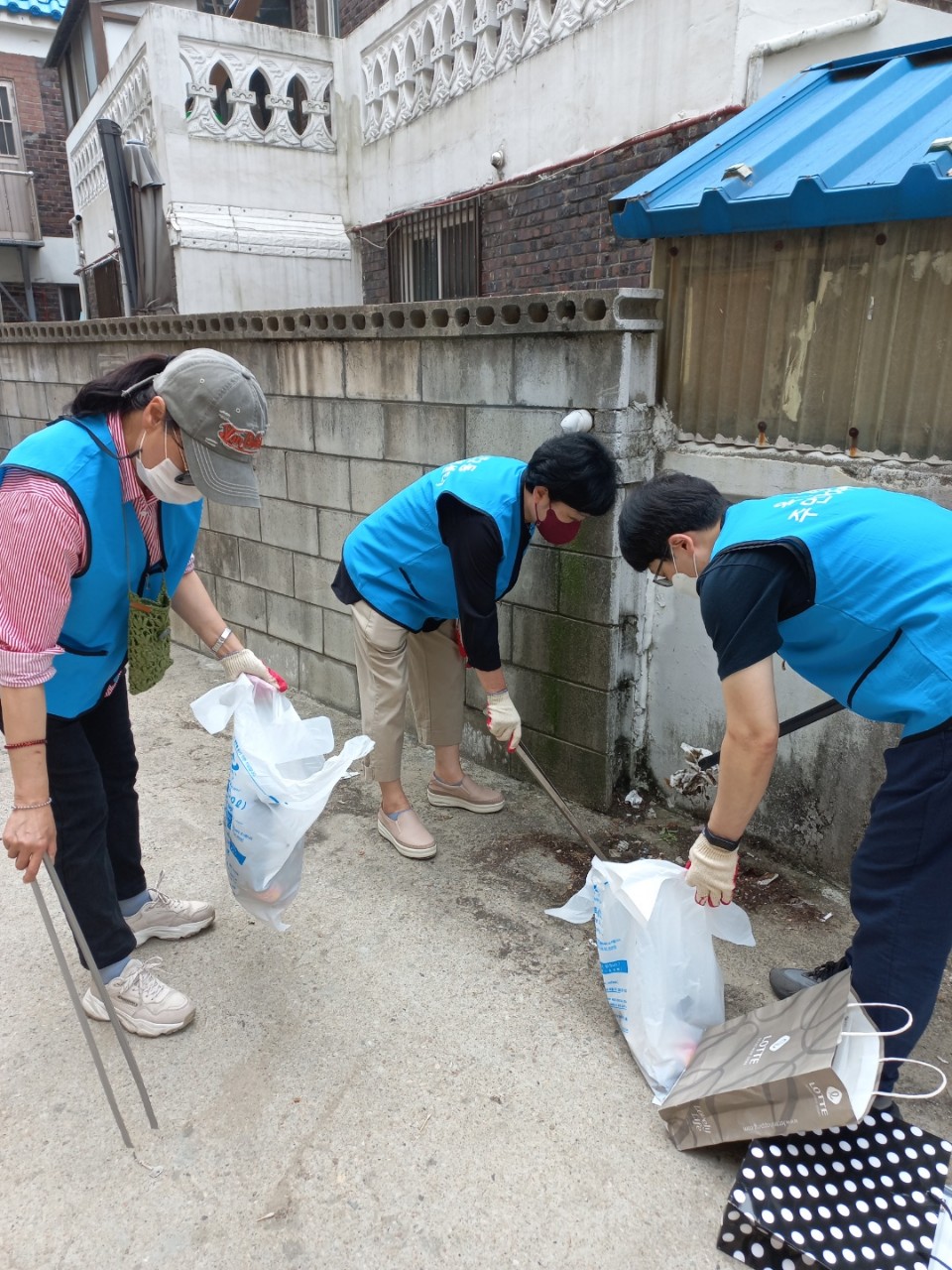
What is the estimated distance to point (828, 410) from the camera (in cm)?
252

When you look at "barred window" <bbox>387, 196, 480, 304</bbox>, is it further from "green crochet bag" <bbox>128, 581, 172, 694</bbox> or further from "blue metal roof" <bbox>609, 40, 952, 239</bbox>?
"green crochet bag" <bbox>128, 581, 172, 694</bbox>

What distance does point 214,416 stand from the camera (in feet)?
5.97

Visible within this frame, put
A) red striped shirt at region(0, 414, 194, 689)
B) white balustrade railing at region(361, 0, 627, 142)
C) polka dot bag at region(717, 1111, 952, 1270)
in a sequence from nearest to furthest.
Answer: polka dot bag at region(717, 1111, 952, 1270) → red striped shirt at region(0, 414, 194, 689) → white balustrade railing at region(361, 0, 627, 142)

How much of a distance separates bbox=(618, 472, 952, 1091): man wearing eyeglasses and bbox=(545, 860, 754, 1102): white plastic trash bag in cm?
26

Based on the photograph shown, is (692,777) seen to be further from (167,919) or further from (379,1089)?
(167,919)

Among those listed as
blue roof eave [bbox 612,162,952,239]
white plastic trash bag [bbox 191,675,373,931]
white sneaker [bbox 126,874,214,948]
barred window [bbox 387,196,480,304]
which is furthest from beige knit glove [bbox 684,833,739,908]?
barred window [bbox 387,196,480,304]

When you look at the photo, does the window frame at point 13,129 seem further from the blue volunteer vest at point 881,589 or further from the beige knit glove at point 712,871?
the beige knit glove at point 712,871

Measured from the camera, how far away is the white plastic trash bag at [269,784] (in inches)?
85.5

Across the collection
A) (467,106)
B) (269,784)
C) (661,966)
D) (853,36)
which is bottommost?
(661,966)

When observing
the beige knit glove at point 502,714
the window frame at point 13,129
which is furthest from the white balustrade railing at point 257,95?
the window frame at point 13,129

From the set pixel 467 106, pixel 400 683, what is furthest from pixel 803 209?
pixel 467 106

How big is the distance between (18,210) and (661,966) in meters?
15.1

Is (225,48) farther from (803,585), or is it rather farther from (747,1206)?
(747,1206)

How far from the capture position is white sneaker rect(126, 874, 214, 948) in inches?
101
